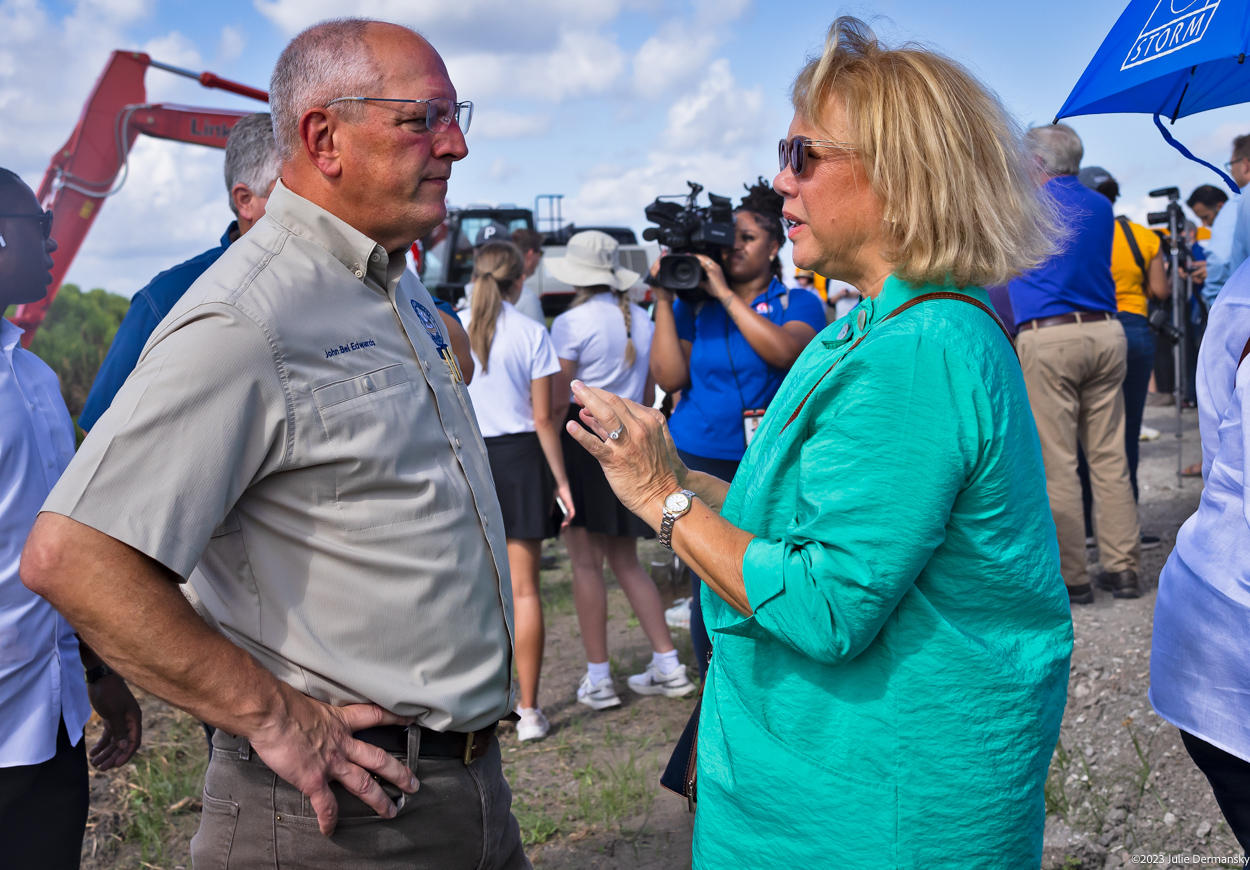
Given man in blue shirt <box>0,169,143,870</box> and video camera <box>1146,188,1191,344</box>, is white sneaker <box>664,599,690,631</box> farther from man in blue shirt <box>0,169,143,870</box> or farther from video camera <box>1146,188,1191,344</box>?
man in blue shirt <box>0,169,143,870</box>

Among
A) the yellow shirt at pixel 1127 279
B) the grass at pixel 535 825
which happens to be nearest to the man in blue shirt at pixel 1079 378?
the yellow shirt at pixel 1127 279

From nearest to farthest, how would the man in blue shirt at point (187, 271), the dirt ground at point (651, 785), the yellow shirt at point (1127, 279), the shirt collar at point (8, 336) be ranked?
the shirt collar at point (8, 336), the man in blue shirt at point (187, 271), the dirt ground at point (651, 785), the yellow shirt at point (1127, 279)

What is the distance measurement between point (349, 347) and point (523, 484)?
121 inches

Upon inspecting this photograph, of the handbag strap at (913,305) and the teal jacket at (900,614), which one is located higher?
the handbag strap at (913,305)

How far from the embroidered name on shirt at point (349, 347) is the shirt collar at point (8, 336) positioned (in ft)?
3.40

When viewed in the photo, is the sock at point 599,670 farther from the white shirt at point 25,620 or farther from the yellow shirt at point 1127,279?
the yellow shirt at point 1127,279

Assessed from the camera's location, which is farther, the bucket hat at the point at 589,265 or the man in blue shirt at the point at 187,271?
the bucket hat at the point at 589,265

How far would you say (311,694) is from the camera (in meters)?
1.51

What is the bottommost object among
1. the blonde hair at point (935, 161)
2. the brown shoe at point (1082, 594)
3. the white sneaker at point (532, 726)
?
the white sneaker at point (532, 726)

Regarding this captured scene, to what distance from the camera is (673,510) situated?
5.17ft

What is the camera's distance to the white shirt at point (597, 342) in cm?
494

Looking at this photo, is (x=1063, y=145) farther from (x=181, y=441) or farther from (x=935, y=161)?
(x=181, y=441)

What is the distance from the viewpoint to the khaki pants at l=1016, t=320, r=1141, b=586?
16.0ft

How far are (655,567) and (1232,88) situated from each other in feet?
16.3
